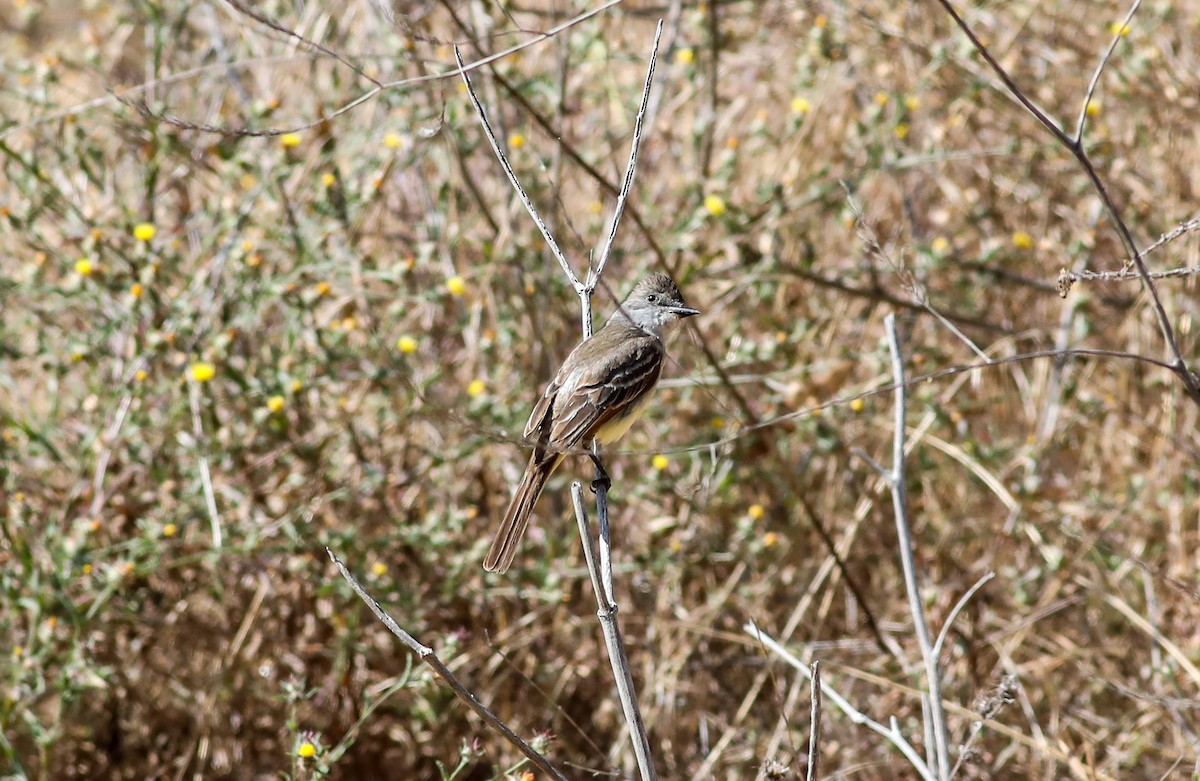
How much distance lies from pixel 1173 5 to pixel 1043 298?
1.47m

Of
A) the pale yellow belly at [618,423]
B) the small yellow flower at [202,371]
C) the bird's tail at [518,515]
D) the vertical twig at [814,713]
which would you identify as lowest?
the vertical twig at [814,713]

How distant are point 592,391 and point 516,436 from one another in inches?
24.7

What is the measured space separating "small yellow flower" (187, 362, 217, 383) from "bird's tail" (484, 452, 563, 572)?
131 cm

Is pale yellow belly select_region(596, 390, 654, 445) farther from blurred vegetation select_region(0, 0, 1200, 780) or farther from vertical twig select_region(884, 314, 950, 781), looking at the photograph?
vertical twig select_region(884, 314, 950, 781)

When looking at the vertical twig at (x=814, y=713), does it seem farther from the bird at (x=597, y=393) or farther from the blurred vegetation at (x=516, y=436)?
the blurred vegetation at (x=516, y=436)

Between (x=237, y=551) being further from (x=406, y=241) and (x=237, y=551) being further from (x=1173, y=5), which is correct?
(x=1173, y=5)

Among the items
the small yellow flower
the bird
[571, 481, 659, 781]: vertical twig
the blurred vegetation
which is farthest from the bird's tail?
the small yellow flower

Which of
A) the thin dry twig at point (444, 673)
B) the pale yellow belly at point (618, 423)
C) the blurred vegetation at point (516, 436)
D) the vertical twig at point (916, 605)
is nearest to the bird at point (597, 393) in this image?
the pale yellow belly at point (618, 423)

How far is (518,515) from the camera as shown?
12.2 ft

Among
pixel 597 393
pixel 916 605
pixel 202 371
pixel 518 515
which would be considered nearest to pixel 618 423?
pixel 597 393

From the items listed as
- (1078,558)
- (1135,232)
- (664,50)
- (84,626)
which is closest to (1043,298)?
(1135,232)

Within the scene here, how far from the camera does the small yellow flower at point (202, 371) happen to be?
4.48m

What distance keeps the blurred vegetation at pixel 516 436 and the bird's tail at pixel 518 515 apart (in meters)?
0.55

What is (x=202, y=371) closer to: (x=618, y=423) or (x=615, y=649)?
(x=618, y=423)
